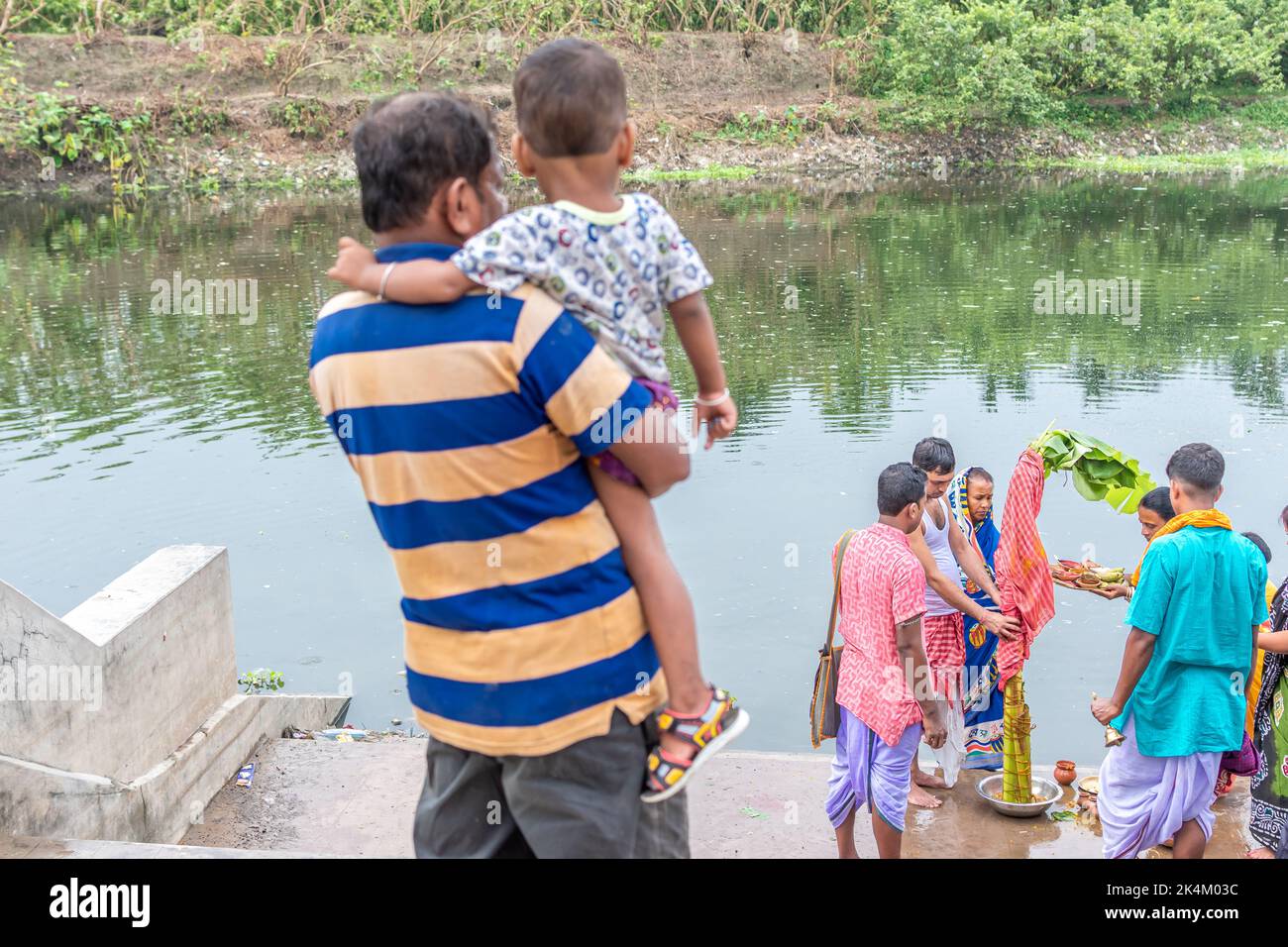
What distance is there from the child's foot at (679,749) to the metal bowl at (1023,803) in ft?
9.47

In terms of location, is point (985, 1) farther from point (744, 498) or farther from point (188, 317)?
point (744, 498)

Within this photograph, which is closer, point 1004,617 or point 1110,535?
point 1004,617

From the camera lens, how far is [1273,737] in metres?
3.63

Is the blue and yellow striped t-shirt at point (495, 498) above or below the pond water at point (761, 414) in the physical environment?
above

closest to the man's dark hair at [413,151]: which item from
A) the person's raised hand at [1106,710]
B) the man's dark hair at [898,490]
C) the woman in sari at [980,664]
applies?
the man's dark hair at [898,490]

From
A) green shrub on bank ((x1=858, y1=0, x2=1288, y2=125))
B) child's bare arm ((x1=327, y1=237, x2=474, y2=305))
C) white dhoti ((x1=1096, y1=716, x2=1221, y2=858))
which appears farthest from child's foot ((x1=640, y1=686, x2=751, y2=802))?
green shrub on bank ((x1=858, y1=0, x2=1288, y2=125))

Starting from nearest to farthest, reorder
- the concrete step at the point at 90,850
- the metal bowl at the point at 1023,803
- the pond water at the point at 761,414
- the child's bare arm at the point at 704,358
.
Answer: the child's bare arm at the point at 704,358
the concrete step at the point at 90,850
the metal bowl at the point at 1023,803
the pond water at the point at 761,414

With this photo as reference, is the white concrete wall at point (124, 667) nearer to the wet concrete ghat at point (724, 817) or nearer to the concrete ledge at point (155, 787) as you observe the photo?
the concrete ledge at point (155, 787)

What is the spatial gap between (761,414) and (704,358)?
8697 mm

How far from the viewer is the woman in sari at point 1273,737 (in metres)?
3.57

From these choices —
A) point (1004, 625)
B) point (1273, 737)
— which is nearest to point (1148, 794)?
point (1273, 737)
